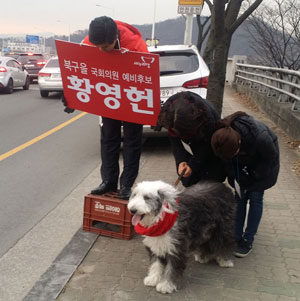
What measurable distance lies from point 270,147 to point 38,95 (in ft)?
49.9

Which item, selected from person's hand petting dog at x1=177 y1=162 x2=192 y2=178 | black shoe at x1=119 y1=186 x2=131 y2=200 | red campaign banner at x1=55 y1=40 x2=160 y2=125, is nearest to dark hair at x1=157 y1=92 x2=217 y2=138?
person's hand petting dog at x1=177 y1=162 x2=192 y2=178

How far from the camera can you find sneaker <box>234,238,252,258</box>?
3705 millimetres

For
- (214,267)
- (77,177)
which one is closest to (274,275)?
(214,267)

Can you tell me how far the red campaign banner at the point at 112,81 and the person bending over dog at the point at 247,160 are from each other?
953 millimetres

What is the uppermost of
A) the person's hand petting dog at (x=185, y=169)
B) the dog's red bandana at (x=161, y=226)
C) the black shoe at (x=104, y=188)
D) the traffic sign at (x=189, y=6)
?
the traffic sign at (x=189, y=6)

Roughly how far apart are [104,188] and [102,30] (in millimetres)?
1691

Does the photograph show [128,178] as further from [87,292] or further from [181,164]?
[87,292]

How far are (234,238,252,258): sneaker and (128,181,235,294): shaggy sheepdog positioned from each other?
0.21 m

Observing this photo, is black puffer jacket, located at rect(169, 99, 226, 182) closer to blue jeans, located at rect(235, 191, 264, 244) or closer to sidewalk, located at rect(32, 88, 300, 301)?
blue jeans, located at rect(235, 191, 264, 244)

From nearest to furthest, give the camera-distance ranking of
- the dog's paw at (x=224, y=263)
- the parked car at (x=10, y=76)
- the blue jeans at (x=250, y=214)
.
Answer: the dog's paw at (x=224, y=263) → the blue jeans at (x=250, y=214) → the parked car at (x=10, y=76)

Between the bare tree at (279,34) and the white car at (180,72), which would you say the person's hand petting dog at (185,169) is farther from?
the bare tree at (279,34)

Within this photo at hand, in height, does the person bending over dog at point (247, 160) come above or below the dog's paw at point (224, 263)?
above

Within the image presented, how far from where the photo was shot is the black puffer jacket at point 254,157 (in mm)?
3262

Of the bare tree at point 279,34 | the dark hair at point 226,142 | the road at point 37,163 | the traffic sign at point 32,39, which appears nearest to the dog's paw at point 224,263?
the dark hair at point 226,142
